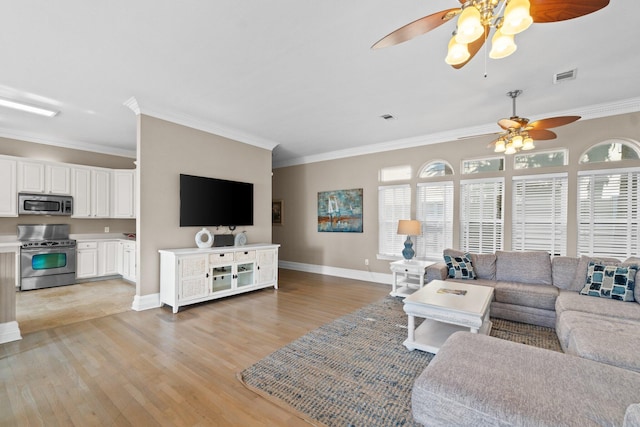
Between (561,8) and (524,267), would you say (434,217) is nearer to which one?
(524,267)

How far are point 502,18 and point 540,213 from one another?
3.99 meters

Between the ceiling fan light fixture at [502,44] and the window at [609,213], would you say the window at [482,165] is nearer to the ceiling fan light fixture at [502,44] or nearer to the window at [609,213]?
the window at [609,213]

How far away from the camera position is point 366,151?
6.05 m

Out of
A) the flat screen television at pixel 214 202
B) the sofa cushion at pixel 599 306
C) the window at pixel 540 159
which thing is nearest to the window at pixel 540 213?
the window at pixel 540 159

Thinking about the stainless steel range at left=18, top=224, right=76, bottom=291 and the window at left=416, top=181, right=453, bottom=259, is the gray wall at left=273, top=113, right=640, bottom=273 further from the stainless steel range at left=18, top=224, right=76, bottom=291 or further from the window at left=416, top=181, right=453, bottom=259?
the stainless steel range at left=18, top=224, right=76, bottom=291

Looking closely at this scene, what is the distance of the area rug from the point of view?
1929 millimetres

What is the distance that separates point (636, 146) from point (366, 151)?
155 inches

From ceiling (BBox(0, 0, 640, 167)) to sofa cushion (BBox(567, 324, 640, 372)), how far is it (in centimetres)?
243

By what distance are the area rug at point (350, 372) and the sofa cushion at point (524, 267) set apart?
702 millimetres

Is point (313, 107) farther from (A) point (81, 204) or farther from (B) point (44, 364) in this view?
(A) point (81, 204)

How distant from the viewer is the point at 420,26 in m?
1.52

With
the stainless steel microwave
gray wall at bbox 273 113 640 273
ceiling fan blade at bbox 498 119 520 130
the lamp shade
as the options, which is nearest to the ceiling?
gray wall at bbox 273 113 640 273

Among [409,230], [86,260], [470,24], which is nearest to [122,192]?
[86,260]

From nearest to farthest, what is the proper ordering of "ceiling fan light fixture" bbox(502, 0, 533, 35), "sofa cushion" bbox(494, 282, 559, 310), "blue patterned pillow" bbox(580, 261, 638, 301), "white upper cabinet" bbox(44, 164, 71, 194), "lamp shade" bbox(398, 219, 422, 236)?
"ceiling fan light fixture" bbox(502, 0, 533, 35) → "blue patterned pillow" bbox(580, 261, 638, 301) → "sofa cushion" bbox(494, 282, 559, 310) → "lamp shade" bbox(398, 219, 422, 236) → "white upper cabinet" bbox(44, 164, 71, 194)
